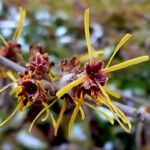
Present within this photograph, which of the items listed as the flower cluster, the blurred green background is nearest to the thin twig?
the flower cluster

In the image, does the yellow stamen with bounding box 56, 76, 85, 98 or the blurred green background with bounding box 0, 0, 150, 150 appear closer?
the yellow stamen with bounding box 56, 76, 85, 98

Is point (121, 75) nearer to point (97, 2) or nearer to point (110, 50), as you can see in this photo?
point (110, 50)

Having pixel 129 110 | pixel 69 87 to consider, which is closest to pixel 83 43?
pixel 129 110

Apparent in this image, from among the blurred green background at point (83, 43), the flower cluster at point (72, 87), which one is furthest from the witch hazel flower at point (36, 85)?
the blurred green background at point (83, 43)

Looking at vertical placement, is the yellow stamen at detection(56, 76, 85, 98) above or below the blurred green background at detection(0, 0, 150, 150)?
below

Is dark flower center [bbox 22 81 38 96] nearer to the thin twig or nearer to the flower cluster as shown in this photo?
the flower cluster

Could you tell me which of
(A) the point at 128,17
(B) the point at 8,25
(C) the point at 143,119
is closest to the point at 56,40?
(B) the point at 8,25

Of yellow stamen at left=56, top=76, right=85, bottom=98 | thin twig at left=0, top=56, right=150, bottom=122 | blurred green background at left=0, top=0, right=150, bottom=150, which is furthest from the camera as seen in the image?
blurred green background at left=0, top=0, right=150, bottom=150

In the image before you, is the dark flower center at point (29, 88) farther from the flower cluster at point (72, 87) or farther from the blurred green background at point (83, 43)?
the blurred green background at point (83, 43)
